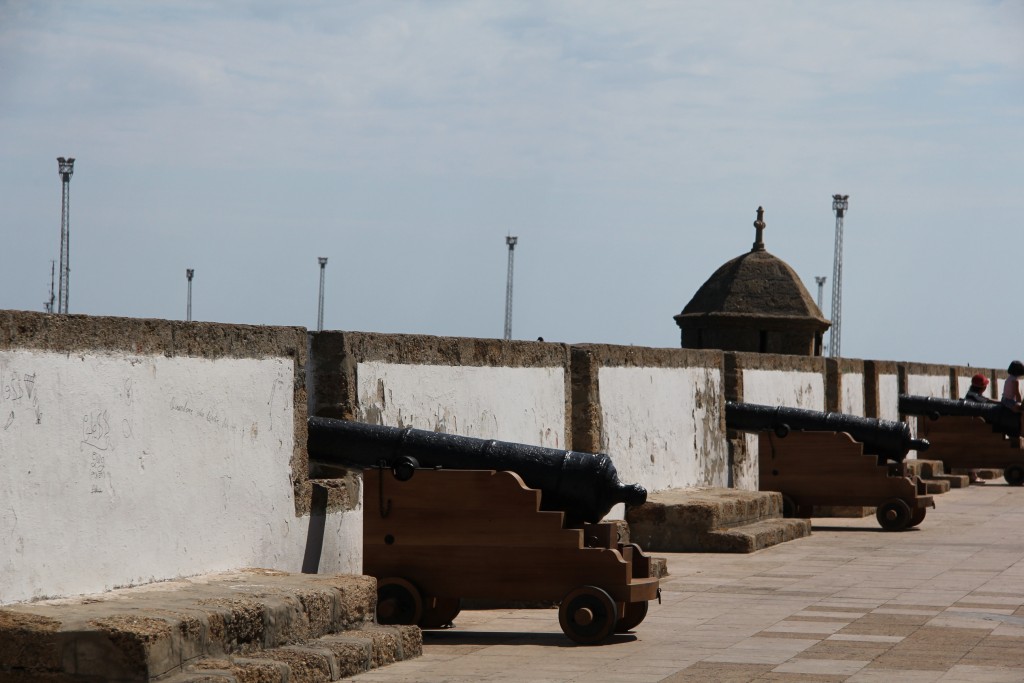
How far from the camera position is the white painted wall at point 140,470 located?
596cm

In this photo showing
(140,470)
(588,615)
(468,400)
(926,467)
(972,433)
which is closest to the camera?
(140,470)

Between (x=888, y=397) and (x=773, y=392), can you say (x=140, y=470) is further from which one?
(x=888, y=397)

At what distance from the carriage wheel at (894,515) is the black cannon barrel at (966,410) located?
715 centimetres

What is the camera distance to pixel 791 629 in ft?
26.2

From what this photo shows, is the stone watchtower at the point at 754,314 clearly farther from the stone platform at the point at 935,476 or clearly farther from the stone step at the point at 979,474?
the stone platform at the point at 935,476

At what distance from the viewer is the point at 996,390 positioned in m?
29.5

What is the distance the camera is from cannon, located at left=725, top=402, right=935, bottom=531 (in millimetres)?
14086

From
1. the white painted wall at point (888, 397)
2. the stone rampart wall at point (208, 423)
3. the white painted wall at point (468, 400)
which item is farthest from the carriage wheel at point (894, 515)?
the white painted wall at point (888, 397)

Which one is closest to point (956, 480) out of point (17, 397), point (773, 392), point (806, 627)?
point (773, 392)

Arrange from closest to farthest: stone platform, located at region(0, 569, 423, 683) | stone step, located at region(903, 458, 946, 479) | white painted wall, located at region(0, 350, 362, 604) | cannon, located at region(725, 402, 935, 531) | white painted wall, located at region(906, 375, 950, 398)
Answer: stone platform, located at region(0, 569, 423, 683), white painted wall, located at region(0, 350, 362, 604), cannon, located at region(725, 402, 935, 531), stone step, located at region(903, 458, 946, 479), white painted wall, located at region(906, 375, 950, 398)

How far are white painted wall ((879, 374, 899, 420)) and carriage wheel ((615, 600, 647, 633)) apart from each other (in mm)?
14038

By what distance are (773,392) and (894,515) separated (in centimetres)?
268

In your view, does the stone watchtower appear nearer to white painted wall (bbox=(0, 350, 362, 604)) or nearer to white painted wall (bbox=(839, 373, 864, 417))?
white painted wall (bbox=(839, 373, 864, 417))

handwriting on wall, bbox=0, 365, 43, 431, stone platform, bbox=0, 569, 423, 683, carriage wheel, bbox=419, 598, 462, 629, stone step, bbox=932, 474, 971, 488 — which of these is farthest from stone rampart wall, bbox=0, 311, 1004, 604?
stone step, bbox=932, 474, 971, 488
